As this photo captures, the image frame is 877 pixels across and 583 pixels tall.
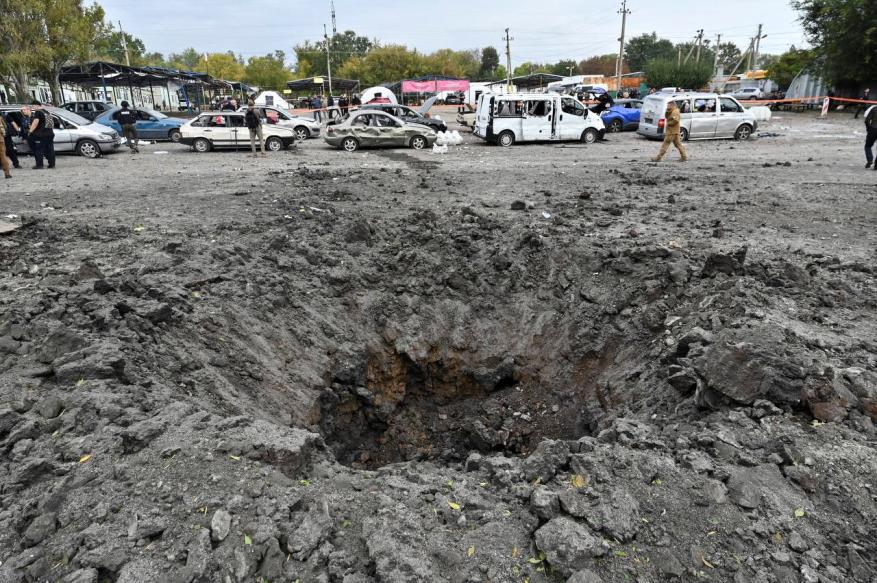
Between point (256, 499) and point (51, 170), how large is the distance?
47.0ft

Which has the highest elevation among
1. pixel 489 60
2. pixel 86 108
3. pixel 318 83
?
pixel 489 60

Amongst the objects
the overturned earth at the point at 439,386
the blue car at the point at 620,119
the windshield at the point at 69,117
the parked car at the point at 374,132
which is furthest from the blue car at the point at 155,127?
the blue car at the point at 620,119

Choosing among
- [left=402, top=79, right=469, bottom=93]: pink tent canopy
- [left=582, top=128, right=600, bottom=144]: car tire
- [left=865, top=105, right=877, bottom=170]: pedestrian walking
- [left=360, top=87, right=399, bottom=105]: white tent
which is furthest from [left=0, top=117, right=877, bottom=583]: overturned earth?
[left=402, top=79, right=469, bottom=93]: pink tent canopy

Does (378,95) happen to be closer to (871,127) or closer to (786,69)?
(871,127)

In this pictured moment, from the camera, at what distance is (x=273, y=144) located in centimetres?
1808

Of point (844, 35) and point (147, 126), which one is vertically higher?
point (844, 35)

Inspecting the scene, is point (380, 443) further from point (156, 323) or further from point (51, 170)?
point (51, 170)

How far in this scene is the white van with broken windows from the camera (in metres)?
18.8

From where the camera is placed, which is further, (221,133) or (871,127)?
(221,133)

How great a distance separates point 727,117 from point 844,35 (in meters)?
15.6

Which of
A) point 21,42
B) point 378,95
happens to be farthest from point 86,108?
point 378,95

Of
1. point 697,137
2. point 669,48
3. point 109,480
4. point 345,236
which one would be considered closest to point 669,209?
point 345,236

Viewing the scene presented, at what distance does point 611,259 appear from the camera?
6.34 m

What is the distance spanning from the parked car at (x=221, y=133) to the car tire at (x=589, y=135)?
35.0 ft
